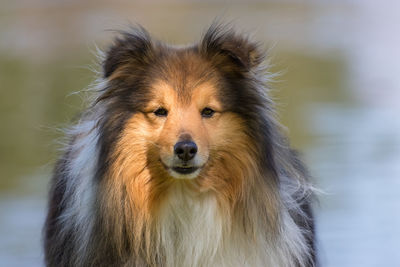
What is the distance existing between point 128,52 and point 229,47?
555mm

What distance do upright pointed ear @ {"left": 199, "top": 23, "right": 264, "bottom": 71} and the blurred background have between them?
60 cm

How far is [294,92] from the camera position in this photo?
1398 centimetres

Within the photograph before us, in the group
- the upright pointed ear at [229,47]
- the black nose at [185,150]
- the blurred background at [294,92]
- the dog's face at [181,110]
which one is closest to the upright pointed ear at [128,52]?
the dog's face at [181,110]

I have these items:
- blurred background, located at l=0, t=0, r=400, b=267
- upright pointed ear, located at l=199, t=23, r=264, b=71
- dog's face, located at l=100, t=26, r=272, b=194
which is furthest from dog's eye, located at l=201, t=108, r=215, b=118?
blurred background, located at l=0, t=0, r=400, b=267

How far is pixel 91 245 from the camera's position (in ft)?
18.2

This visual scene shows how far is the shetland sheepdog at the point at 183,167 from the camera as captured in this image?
5.40 metres

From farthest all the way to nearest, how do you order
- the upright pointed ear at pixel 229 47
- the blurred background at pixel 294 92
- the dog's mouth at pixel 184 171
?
the blurred background at pixel 294 92 < the upright pointed ear at pixel 229 47 < the dog's mouth at pixel 184 171

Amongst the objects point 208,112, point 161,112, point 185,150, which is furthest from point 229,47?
point 185,150

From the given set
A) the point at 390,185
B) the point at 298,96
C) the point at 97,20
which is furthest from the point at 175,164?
the point at 97,20

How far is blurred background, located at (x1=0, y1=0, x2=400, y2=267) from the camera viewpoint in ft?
27.8

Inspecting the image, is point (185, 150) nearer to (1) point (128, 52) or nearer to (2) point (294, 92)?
(1) point (128, 52)

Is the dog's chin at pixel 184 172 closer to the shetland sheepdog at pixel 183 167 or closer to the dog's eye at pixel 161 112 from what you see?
the shetland sheepdog at pixel 183 167

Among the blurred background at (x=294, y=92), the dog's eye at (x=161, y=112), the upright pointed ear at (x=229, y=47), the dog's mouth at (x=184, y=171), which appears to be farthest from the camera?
the blurred background at (x=294, y=92)

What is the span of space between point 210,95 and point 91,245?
1.06 m
